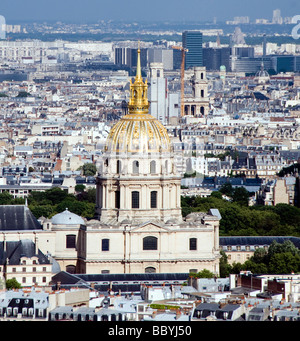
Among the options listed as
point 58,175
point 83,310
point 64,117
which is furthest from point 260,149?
point 83,310

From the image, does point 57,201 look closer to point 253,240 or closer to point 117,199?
point 253,240

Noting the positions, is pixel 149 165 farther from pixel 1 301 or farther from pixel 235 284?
pixel 1 301

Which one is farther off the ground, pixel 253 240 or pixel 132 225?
pixel 132 225

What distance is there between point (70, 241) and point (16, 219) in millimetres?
2187

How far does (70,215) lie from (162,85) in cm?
11378

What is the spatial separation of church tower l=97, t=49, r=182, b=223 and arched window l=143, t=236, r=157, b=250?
0.95 metres

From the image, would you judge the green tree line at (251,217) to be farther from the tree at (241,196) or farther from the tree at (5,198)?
the tree at (5,198)

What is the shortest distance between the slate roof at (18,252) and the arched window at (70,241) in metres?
2.63

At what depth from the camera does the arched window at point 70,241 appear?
58.3 meters

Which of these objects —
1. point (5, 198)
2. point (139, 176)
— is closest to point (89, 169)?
point (5, 198)

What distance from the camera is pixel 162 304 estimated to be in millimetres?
42219

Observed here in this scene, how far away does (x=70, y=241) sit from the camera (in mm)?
58375

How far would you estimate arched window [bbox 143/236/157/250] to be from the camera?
5791 centimetres

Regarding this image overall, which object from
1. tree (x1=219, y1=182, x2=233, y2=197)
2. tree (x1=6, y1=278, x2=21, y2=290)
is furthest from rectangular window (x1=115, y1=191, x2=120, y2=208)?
tree (x1=219, y1=182, x2=233, y2=197)
